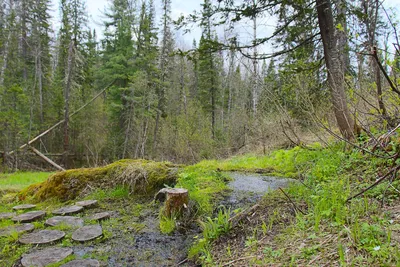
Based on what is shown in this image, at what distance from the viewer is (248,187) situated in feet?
12.9

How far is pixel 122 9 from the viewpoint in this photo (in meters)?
16.9

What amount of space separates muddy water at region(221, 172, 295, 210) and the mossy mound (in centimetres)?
115

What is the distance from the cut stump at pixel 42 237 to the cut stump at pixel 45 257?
8.6 inches

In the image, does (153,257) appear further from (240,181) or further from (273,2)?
(273,2)

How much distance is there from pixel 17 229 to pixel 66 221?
1.63ft

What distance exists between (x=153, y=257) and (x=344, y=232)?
164 centimetres

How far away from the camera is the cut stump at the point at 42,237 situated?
2.45 m

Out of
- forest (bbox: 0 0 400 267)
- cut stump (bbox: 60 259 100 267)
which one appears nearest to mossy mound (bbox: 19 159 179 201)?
forest (bbox: 0 0 400 267)

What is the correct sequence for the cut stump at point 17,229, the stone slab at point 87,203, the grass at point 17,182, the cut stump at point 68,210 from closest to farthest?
the cut stump at point 17,229, the cut stump at point 68,210, the stone slab at point 87,203, the grass at point 17,182

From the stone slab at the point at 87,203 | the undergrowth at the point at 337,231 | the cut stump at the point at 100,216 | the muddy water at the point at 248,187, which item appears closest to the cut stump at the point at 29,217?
the stone slab at the point at 87,203

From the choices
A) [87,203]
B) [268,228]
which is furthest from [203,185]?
[87,203]

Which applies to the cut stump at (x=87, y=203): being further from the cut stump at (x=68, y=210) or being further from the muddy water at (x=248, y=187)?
the muddy water at (x=248, y=187)

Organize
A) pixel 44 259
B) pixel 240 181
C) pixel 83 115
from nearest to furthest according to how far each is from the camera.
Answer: pixel 44 259, pixel 240 181, pixel 83 115

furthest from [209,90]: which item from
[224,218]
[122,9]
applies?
[224,218]
